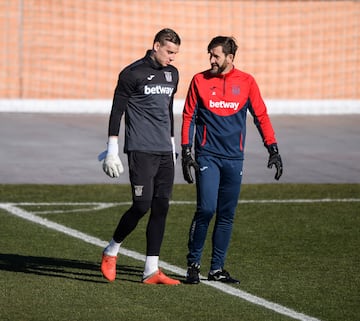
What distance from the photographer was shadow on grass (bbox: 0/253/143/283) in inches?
446

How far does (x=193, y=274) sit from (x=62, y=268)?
4.58ft

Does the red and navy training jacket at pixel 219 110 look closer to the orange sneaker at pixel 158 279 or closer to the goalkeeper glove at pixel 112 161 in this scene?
the goalkeeper glove at pixel 112 161

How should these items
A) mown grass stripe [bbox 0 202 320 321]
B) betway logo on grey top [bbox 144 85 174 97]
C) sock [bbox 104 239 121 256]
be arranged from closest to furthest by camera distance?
mown grass stripe [bbox 0 202 320 321] → betway logo on grey top [bbox 144 85 174 97] → sock [bbox 104 239 121 256]

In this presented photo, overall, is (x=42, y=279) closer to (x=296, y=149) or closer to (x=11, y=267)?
(x=11, y=267)

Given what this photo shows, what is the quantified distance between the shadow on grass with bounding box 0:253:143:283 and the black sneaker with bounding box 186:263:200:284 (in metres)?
0.47

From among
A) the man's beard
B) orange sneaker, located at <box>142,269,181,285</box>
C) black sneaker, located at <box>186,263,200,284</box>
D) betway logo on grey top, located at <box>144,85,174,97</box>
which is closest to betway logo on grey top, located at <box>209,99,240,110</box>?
the man's beard

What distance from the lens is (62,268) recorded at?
38.5 feet

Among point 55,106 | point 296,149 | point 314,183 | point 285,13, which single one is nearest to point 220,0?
point 285,13

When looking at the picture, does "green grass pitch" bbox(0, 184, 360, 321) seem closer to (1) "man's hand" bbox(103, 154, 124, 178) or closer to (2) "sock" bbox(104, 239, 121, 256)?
(2) "sock" bbox(104, 239, 121, 256)

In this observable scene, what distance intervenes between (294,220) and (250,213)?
0.68 m

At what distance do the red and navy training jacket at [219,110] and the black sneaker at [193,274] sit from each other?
3.13ft

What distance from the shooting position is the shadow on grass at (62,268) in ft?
37.1

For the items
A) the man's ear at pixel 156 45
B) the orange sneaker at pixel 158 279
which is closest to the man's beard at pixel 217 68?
the man's ear at pixel 156 45

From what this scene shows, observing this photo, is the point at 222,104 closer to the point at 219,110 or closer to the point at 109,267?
the point at 219,110
